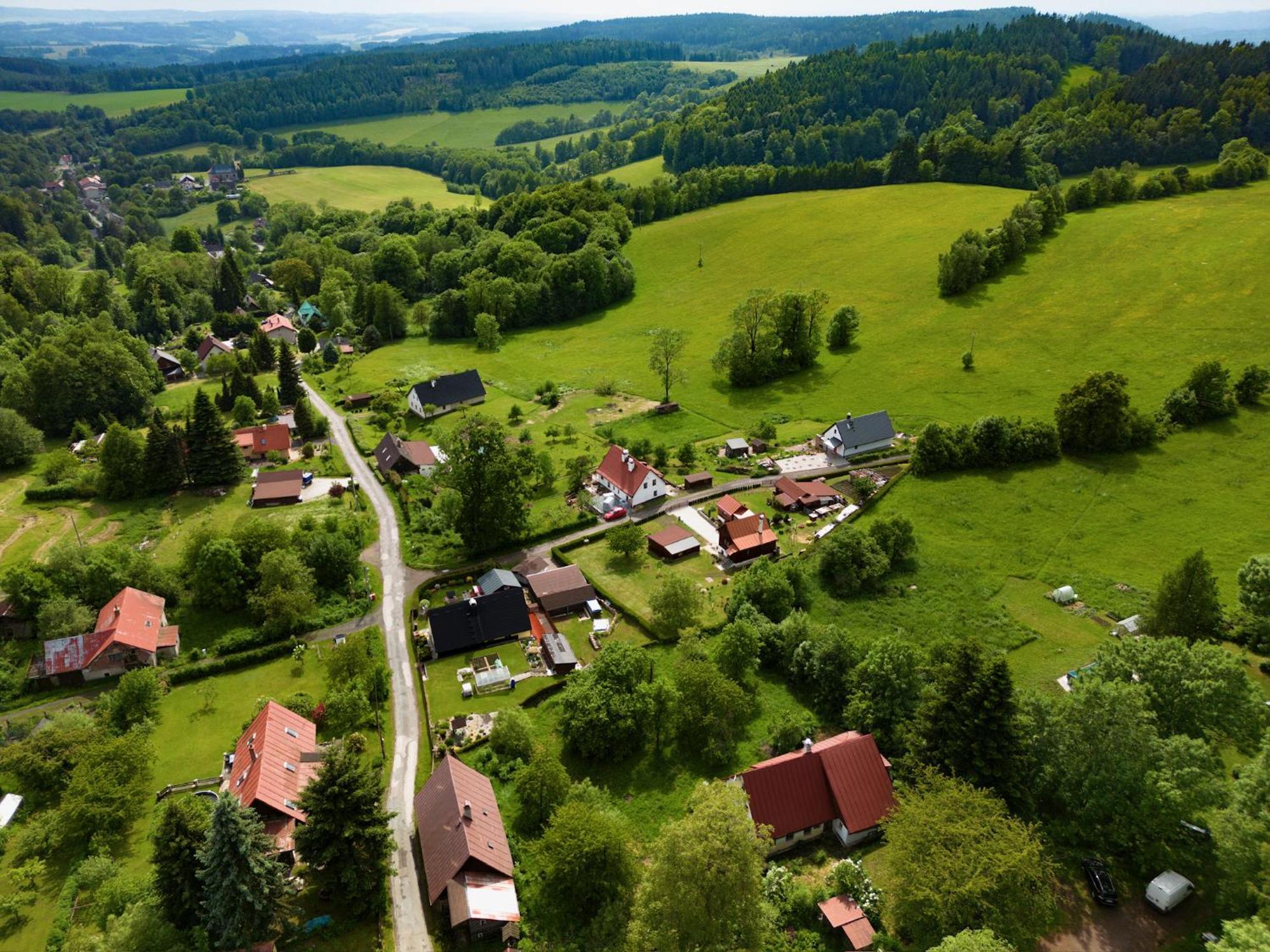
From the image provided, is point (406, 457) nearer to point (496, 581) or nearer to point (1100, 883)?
point (496, 581)

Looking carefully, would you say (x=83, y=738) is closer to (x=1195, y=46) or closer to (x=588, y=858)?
(x=588, y=858)

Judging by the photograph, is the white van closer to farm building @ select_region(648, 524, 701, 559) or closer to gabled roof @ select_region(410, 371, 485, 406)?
farm building @ select_region(648, 524, 701, 559)

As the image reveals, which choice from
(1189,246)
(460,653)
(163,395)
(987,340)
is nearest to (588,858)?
(460,653)

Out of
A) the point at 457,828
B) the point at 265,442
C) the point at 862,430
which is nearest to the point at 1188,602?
the point at 862,430

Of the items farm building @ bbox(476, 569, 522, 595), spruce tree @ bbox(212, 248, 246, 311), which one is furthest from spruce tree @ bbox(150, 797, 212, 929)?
spruce tree @ bbox(212, 248, 246, 311)

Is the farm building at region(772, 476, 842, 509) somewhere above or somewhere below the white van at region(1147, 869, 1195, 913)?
below

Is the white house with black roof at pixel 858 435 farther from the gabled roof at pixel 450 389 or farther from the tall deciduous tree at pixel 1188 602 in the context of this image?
the gabled roof at pixel 450 389

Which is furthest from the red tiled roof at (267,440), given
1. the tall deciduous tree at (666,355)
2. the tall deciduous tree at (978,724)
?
the tall deciduous tree at (978,724)
